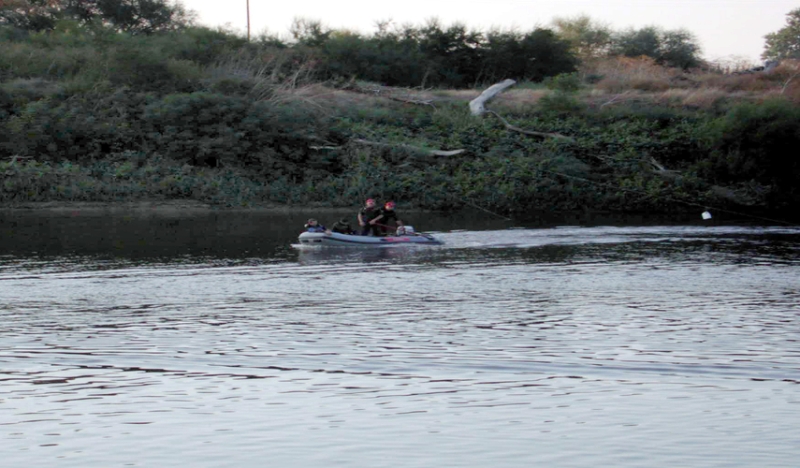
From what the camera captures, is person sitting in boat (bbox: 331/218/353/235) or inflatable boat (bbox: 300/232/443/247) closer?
inflatable boat (bbox: 300/232/443/247)

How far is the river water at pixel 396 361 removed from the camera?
9.72 meters

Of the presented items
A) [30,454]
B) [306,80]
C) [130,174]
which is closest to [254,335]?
[30,454]

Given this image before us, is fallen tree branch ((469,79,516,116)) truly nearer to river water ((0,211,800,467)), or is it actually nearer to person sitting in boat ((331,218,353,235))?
person sitting in boat ((331,218,353,235))

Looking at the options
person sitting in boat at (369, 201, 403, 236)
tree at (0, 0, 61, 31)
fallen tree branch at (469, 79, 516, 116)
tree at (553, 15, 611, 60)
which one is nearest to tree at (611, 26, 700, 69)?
tree at (553, 15, 611, 60)

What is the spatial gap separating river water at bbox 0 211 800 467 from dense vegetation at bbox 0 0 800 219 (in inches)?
779

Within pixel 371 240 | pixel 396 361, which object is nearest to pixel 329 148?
pixel 371 240

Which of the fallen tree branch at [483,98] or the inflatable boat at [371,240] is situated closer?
the inflatable boat at [371,240]

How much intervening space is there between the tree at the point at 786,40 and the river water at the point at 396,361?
10363 cm

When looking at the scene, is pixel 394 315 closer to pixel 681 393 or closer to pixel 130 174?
pixel 681 393

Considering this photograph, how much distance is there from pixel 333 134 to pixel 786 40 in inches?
3473

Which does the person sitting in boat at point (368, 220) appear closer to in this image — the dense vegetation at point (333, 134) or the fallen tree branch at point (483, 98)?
the dense vegetation at point (333, 134)

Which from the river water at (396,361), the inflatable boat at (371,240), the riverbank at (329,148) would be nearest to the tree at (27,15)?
the riverbank at (329,148)

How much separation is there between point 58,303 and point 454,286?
7644 mm

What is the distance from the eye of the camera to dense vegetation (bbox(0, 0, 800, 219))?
45812 millimetres
